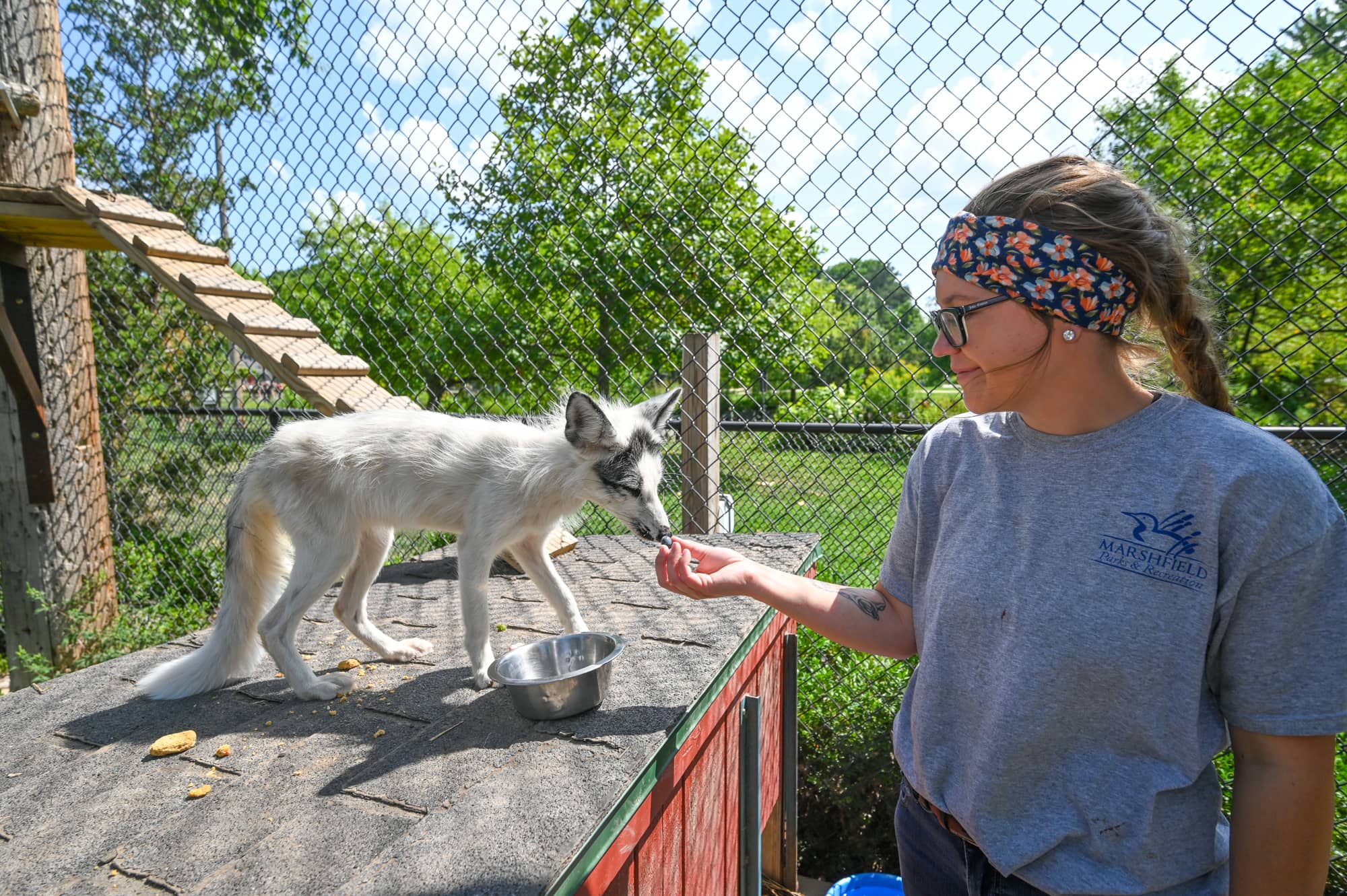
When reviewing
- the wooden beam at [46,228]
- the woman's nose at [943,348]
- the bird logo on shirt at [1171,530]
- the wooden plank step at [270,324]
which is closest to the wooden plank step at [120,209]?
the wooden beam at [46,228]

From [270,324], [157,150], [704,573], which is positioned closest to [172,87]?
[157,150]

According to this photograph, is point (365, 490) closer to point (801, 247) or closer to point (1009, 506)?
point (1009, 506)

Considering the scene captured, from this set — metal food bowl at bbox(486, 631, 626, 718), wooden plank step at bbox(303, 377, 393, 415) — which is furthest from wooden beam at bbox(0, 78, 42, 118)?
metal food bowl at bbox(486, 631, 626, 718)

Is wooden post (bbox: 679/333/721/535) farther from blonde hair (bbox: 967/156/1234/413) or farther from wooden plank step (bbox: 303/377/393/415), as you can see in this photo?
blonde hair (bbox: 967/156/1234/413)

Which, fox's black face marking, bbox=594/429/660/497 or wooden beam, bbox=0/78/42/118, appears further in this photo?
wooden beam, bbox=0/78/42/118

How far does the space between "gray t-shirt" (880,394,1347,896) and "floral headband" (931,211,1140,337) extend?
0.21 m

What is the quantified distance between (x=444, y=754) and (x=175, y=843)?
23.3 inches

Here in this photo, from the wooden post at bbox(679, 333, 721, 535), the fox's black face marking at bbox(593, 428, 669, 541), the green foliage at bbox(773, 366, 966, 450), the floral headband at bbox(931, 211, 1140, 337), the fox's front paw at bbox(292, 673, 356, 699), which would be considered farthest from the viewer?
the green foliage at bbox(773, 366, 966, 450)

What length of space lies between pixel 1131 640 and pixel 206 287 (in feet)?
15.0

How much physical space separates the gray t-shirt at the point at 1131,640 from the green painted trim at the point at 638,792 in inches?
26.4

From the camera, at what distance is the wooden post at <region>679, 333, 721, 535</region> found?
403 centimetres

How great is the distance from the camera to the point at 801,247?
17.1 ft

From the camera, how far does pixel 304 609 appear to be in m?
2.47

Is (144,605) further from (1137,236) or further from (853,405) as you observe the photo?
(1137,236)
